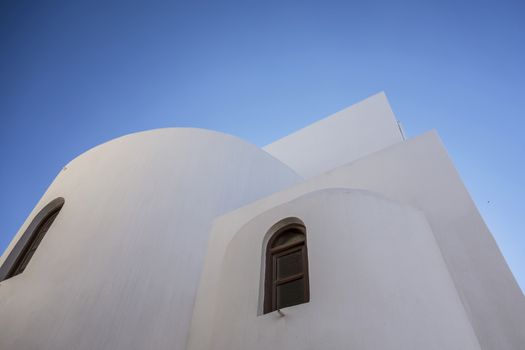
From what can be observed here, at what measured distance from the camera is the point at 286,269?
14.9 feet

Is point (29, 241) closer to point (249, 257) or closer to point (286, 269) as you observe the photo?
point (249, 257)

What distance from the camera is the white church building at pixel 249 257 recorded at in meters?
3.43

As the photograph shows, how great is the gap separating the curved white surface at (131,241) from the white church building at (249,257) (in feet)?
0.08

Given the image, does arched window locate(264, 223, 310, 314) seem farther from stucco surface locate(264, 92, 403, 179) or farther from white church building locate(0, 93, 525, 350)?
stucco surface locate(264, 92, 403, 179)

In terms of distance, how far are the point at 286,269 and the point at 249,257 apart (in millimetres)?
544

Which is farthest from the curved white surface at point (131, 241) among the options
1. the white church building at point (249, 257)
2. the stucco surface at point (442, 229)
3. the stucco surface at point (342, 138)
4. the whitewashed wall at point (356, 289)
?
the stucco surface at point (342, 138)

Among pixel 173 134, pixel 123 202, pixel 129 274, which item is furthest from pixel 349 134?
pixel 129 274

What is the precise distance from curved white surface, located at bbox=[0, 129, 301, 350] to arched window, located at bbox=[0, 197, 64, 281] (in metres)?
0.27

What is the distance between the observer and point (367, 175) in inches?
212

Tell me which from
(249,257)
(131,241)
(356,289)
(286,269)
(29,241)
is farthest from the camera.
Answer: (29,241)

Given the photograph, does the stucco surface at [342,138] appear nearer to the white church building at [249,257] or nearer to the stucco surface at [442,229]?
the white church building at [249,257]

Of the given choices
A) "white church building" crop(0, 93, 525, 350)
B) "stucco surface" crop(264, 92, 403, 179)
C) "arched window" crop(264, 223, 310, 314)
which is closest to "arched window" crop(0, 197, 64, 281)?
"white church building" crop(0, 93, 525, 350)

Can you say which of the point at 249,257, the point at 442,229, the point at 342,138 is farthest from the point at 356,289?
the point at 342,138

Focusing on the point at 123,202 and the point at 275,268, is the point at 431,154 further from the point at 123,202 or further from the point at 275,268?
the point at 123,202
